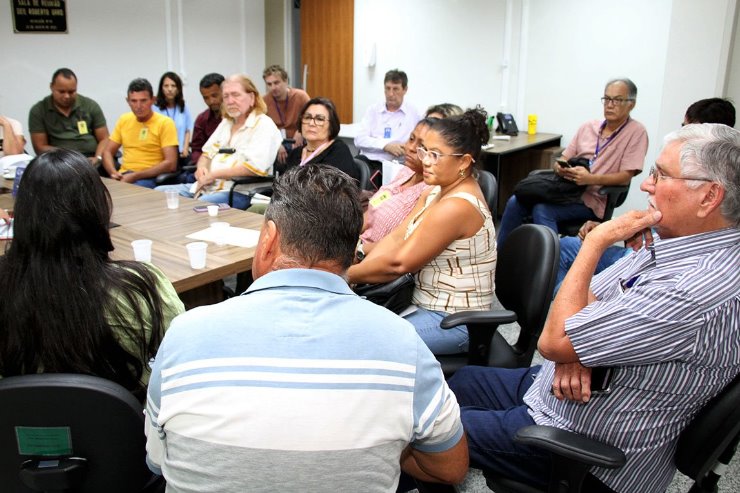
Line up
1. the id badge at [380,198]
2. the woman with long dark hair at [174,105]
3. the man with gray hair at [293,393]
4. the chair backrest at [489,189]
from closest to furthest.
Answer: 1. the man with gray hair at [293,393]
2. the id badge at [380,198]
3. the chair backrest at [489,189]
4. the woman with long dark hair at [174,105]

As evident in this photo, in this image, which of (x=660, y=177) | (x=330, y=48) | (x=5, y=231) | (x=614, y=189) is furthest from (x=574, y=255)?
(x=330, y=48)

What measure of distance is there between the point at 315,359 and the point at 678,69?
5.00 metres

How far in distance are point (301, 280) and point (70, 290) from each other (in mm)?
645

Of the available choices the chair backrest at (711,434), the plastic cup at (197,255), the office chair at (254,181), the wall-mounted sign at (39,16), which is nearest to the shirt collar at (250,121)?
the office chair at (254,181)

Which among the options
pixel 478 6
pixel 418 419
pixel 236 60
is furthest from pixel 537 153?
pixel 418 419

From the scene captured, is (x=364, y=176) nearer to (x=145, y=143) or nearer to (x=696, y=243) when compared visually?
(x=145, y=143)

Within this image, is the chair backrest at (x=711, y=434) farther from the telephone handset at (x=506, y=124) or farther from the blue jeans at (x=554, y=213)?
the telephone handset at (x=506, y=124)

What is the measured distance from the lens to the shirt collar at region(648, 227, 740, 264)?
1.26 meters

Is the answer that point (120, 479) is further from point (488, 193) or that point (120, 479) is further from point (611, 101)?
point (611, 101)

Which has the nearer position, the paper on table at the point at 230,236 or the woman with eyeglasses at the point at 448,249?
the woman with eyeglasses at the point at 448,249

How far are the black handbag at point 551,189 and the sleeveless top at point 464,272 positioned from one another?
1691 millimetres

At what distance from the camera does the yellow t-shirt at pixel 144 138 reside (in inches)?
176

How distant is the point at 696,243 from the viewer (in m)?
1.28

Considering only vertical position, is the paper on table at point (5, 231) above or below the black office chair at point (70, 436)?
above
